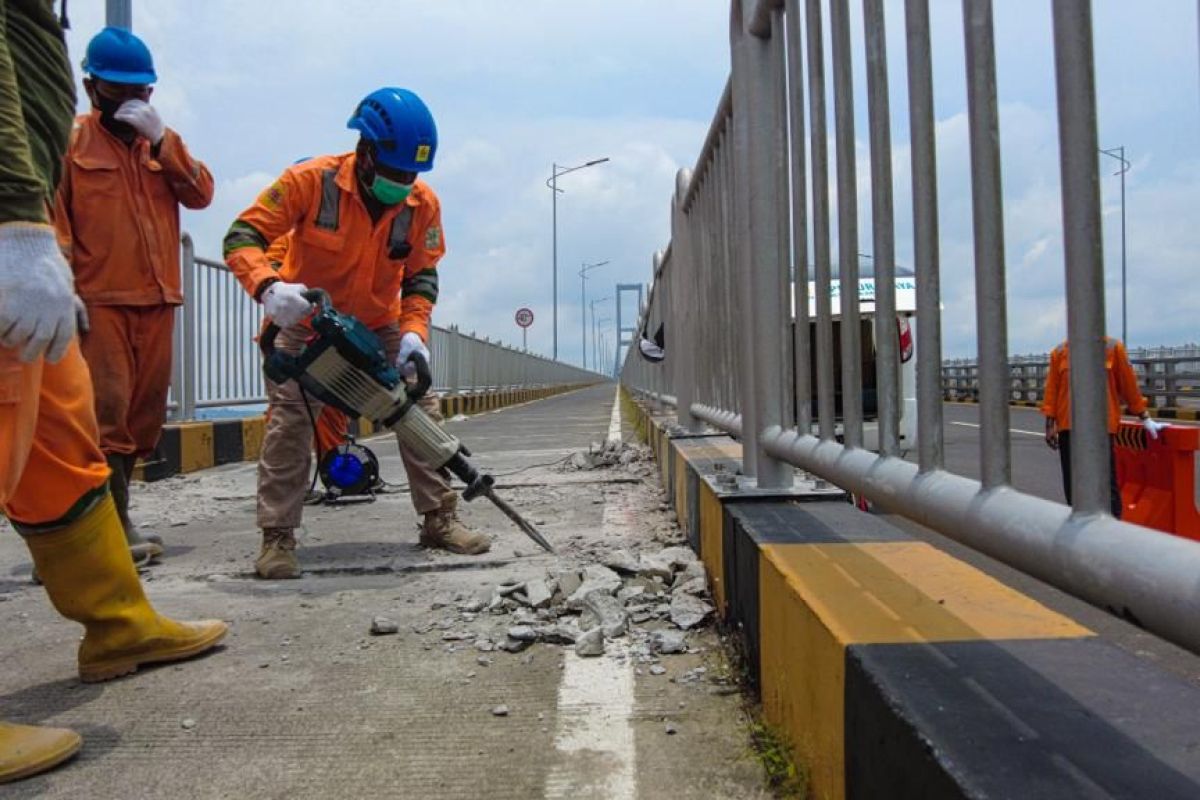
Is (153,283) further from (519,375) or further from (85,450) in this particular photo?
(519,375)

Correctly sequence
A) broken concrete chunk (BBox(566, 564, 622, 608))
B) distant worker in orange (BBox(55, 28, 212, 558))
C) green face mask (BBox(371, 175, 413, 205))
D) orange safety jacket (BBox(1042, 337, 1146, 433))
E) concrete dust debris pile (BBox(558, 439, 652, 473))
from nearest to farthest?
broken concrete chunk (BBox(566, 564, 622, 608)) → green face mask (BBox(371, 175, 413, 205)) → distant worker in orange (BBox(55, 28, 212, 558)) → orange safety jacket (BBox(1042, 337, 1146, 433)) → concrete dust debris pile (BBox(558, 439, 652, 473))

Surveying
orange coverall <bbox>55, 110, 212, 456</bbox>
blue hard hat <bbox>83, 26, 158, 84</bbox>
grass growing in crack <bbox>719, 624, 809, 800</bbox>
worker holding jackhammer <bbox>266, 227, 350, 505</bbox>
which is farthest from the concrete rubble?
blue hard hat <bbox>83, 26, 158, 84</bbox>

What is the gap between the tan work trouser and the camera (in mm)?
3309

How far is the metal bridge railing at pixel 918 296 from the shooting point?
36.4 inches

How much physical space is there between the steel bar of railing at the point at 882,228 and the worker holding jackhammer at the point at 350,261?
6.70 ft

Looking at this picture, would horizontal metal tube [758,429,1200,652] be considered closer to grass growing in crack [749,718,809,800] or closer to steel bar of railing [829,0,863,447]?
steel bar of railing [829,0,863,447]

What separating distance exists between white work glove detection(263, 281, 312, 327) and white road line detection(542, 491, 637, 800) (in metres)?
1.48

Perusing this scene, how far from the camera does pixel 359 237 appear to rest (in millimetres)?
3391

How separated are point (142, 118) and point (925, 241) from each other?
9.99 feet

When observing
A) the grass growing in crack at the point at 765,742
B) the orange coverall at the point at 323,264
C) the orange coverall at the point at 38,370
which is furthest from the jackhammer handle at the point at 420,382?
the grass growing in crack at the point at 765,742

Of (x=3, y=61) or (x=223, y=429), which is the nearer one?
(x=3, y=61)

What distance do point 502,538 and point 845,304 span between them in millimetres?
2414

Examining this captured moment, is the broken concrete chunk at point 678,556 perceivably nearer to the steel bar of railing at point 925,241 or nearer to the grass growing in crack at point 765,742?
the grass growing in crack at point 765,742

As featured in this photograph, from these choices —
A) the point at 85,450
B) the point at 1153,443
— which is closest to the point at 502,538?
the point at 85,450
